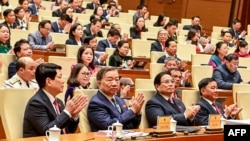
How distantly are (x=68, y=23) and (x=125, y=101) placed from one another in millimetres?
4212

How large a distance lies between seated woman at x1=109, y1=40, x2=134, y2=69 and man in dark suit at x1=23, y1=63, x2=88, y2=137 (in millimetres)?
3000

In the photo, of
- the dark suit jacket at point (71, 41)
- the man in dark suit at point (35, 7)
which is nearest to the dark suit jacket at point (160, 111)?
the dark suit jacket at point (71, 41)

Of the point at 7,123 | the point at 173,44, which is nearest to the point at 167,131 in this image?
the point at 7,123

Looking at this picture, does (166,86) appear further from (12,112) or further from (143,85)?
(12,112)

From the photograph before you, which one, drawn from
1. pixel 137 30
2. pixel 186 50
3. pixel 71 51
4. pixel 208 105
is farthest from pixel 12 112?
pixel 137 30

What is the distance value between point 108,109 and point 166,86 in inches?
25.2

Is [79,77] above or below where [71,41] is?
below

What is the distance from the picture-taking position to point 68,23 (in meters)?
8.92

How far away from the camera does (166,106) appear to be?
4.84 m

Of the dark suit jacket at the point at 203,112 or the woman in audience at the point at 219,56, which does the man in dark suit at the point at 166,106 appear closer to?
the dark suit jacket at the point at 203,112

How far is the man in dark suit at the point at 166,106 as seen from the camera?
4.69 metres

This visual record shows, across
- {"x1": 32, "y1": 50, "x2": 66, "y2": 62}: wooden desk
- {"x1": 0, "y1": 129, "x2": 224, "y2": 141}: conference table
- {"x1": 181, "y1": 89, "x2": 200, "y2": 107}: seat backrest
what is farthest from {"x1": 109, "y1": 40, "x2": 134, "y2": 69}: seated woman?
{"x1": 0, "y1": 129, "x2": 224, "y2": 141}: conference table

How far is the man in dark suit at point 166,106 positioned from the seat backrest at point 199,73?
2105 millimetres

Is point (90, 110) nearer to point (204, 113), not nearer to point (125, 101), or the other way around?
point (125, 101)
